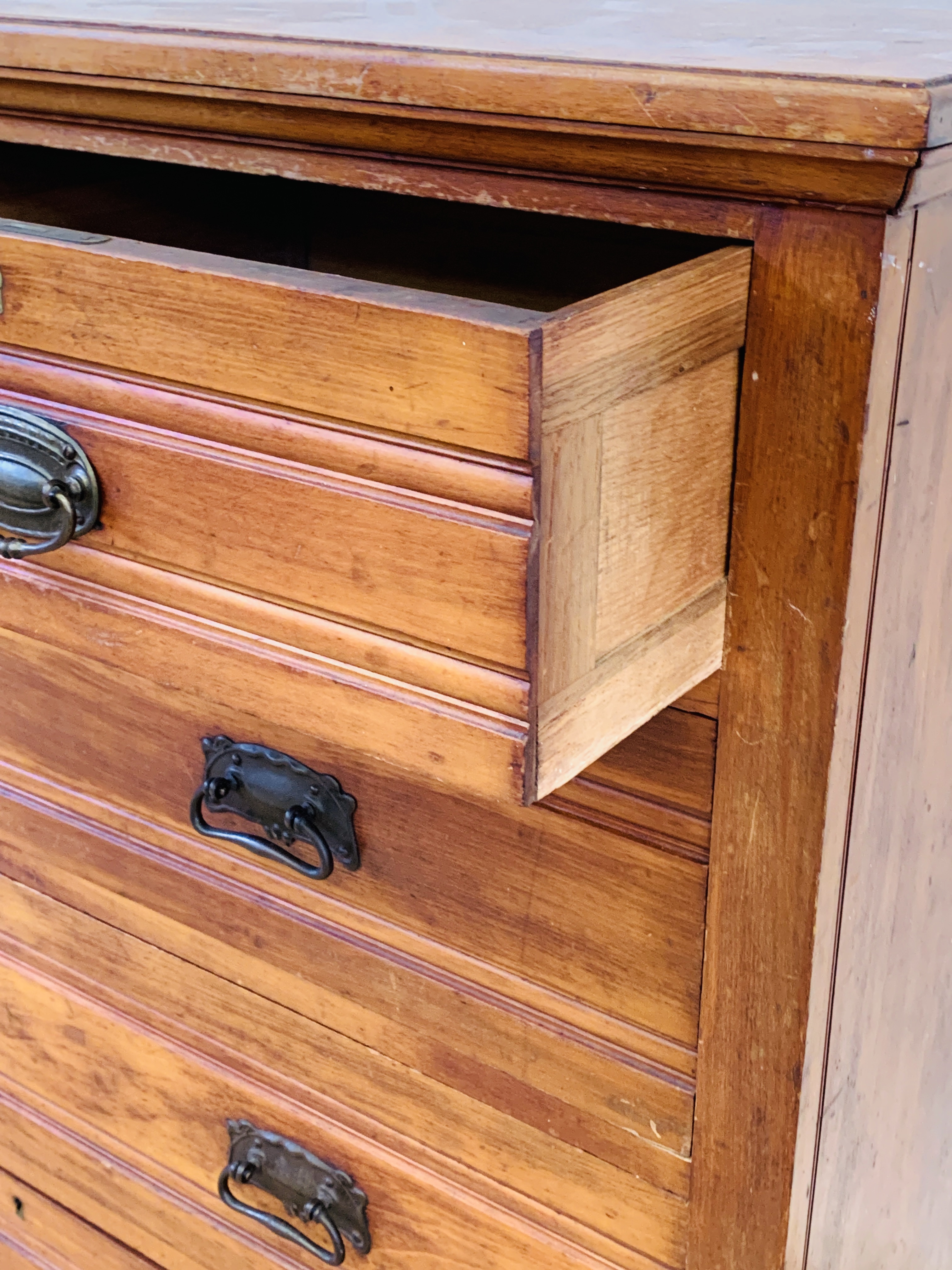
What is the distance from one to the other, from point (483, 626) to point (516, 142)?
201 mm

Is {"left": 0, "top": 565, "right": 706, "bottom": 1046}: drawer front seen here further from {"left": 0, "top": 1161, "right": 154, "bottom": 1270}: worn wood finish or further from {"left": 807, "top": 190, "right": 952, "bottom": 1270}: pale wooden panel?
{"left": 0, "top": 1161, "right": 154, "bottom": 1270}: worn wood finish

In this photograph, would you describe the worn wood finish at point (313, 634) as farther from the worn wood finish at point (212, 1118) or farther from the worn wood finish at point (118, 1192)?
the worn wood finish at point (118, 1192)

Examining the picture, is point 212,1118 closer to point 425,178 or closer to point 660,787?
point 660,787

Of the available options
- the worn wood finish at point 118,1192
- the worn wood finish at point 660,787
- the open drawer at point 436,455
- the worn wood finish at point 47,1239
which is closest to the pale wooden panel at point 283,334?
the open drawer at point 436,455

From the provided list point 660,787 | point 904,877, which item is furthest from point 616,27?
point 904,877

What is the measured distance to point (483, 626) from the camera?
20.5 inches

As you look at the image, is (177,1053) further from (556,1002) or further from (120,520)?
(120,520)

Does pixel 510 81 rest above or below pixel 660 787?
above

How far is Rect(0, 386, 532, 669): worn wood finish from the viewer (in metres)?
0.51

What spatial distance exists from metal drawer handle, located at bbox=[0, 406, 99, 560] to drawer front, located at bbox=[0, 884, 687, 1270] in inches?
15.2

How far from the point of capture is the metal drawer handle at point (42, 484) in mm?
627

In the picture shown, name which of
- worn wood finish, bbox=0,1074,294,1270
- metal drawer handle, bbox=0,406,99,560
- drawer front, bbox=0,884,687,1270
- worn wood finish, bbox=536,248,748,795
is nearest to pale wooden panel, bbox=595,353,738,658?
worn wood finish, bbox=536,248,748,795

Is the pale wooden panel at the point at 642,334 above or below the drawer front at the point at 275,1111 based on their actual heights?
above

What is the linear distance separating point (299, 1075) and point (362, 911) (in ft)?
0.53
